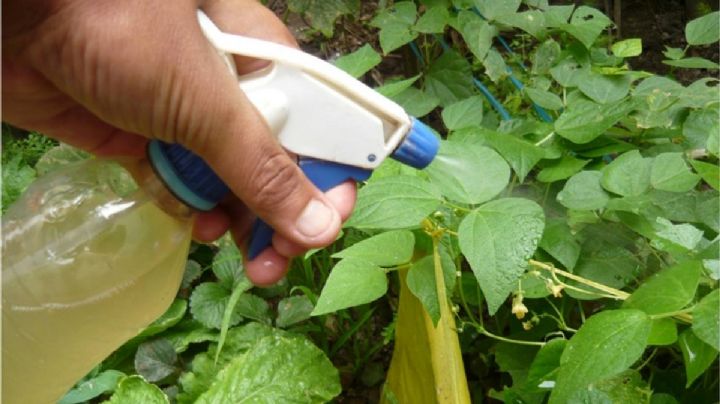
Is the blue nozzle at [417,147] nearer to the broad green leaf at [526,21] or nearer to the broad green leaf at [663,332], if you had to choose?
the broad green leaf at [663,332]

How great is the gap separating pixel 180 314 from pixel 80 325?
1.34 feet

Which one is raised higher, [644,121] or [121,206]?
[121,206]

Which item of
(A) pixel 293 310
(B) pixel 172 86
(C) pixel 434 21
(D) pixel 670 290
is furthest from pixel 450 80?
(B) pixel 172 86

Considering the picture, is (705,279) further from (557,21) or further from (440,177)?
(557,21)

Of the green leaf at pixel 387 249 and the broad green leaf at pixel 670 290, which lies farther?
the green leaf at pixel 387 249

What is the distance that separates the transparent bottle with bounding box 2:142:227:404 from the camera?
3.12ft

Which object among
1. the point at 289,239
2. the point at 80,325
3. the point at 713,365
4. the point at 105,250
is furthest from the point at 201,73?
the point at 713,365

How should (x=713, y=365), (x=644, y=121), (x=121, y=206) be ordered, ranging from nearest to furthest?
(x=121, y=206) → (x=713, y=365) → (x=644, y=121)

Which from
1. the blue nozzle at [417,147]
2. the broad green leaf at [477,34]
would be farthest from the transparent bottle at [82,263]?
the broad green leaf at [477,34]

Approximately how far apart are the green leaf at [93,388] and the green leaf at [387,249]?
20.9 inches

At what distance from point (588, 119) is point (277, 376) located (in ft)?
1.99

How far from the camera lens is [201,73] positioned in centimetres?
74

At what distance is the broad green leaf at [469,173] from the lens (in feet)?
3.22

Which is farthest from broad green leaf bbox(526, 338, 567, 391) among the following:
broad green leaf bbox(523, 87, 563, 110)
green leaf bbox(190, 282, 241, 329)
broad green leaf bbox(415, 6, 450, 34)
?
broad green leaf bbox(415, 6, 450, 34)
